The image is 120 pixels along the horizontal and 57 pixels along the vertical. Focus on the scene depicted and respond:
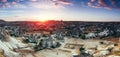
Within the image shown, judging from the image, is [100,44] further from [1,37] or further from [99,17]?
[1,37]

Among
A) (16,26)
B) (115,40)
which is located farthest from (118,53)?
(16,26)

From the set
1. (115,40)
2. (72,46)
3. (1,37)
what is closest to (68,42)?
(72,46)

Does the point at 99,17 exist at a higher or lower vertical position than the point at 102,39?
higher

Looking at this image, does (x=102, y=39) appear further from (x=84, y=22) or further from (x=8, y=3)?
(x=8, y=3)

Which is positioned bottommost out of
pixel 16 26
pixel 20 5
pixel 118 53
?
pixel 118 53

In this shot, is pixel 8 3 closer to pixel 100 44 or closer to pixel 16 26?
pixel 16 26

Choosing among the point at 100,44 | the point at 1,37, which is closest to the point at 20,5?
the point at 1,37

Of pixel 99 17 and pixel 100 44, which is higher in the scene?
pixel 99 17
